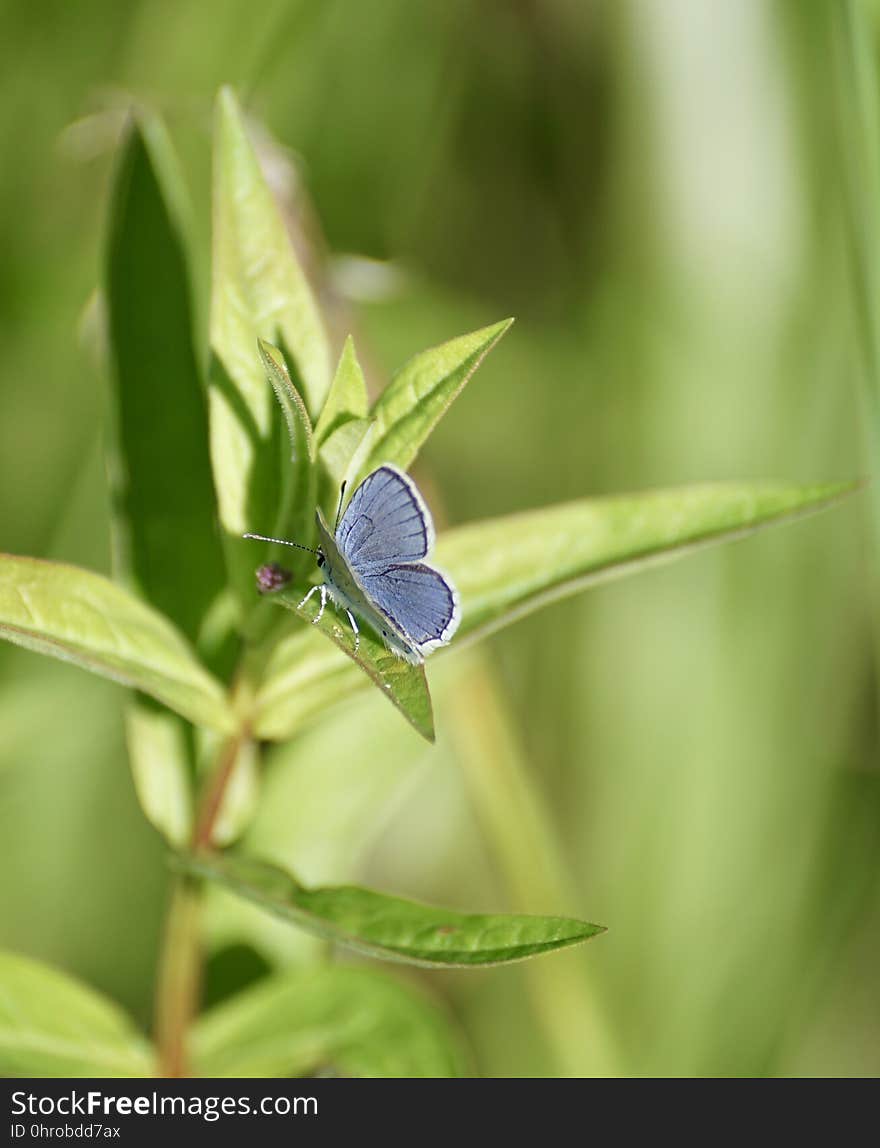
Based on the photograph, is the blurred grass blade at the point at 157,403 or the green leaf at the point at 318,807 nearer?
the blurred grass blade at the point at 157,403

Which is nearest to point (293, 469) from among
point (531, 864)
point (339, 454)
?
point (339, 454)

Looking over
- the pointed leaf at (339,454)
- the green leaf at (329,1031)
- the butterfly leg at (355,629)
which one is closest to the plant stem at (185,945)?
the green leaf at (329,1031)

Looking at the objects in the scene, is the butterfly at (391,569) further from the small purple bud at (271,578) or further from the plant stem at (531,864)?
the plant stem at (531,864)

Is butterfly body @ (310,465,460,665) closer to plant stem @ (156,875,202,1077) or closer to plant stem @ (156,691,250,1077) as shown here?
plant stem @ (156,691,250,1077)

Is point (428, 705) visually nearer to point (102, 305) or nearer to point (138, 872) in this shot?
point (102, 305)

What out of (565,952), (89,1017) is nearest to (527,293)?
A: (565,952)

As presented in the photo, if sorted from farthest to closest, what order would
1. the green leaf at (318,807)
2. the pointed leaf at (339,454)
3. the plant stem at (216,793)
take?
the green leaf at (318,807), the plant stem at (216,793), the pointed leaf at (339,454)
